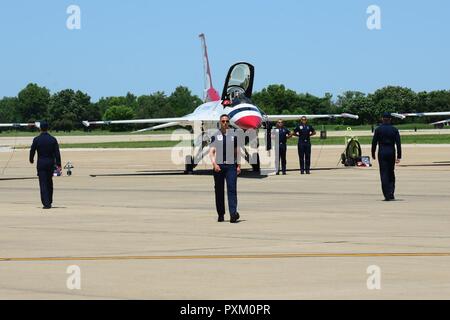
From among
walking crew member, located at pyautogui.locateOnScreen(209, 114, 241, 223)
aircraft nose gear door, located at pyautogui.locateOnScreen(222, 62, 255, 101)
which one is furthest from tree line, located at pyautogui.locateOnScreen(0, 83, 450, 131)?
walking crew member, located at pyautogui.locateOnScreen(209, 114, 241, 223)

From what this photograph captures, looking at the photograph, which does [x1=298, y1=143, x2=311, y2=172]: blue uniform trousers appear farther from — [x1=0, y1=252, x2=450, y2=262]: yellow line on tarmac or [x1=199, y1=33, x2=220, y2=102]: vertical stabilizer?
[x1=0, y1=252, x2=450, y2=262]: yellow line on tarmac

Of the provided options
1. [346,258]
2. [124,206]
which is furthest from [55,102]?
[346,258]

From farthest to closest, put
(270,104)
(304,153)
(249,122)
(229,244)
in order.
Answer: (270,104)
(304,153)
(249,122)
(229,244)

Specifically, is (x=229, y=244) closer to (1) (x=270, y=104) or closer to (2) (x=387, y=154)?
(2) (x=387, y=154)

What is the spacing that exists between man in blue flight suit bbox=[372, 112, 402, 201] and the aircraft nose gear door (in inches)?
358

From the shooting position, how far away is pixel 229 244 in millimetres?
15203

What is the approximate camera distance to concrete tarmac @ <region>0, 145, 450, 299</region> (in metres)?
11.0

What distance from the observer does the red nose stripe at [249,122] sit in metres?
32.2

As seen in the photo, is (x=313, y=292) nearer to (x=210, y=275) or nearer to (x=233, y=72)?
(x=210, y=275)

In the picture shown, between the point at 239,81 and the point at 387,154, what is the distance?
10.0m

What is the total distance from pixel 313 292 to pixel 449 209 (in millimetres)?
10690

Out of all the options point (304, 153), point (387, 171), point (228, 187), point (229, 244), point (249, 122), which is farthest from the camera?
point (304, 153)

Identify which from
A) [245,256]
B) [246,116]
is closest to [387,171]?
[246,116]
